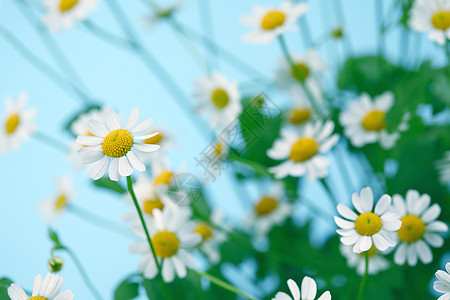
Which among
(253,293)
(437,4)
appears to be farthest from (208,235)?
(437,4)

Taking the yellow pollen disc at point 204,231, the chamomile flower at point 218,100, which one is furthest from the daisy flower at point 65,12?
the yellow pollen disc at point 204,231

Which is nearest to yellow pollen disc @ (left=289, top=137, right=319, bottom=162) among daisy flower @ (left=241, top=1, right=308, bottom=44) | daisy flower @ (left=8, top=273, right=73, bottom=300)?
daisy flower @ (left=241, top=1, right=308, bottom=44)

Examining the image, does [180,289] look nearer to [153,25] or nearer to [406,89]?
[406,89]

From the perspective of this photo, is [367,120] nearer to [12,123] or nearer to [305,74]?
[305,74]

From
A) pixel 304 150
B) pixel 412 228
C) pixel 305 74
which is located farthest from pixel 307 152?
pixel 305 74

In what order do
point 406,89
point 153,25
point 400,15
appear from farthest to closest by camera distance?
point 153,25
point 400,15
point 406,89

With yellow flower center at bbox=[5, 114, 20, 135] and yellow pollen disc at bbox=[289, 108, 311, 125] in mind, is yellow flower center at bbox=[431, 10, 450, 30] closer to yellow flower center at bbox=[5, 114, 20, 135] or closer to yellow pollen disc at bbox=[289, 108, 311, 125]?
yellow pollen disc at bbox=[289, 108, 311, 125]

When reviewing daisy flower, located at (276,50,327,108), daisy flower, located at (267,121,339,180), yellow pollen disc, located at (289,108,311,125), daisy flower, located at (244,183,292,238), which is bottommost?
daisy flower, located at (244,183,292,238)
